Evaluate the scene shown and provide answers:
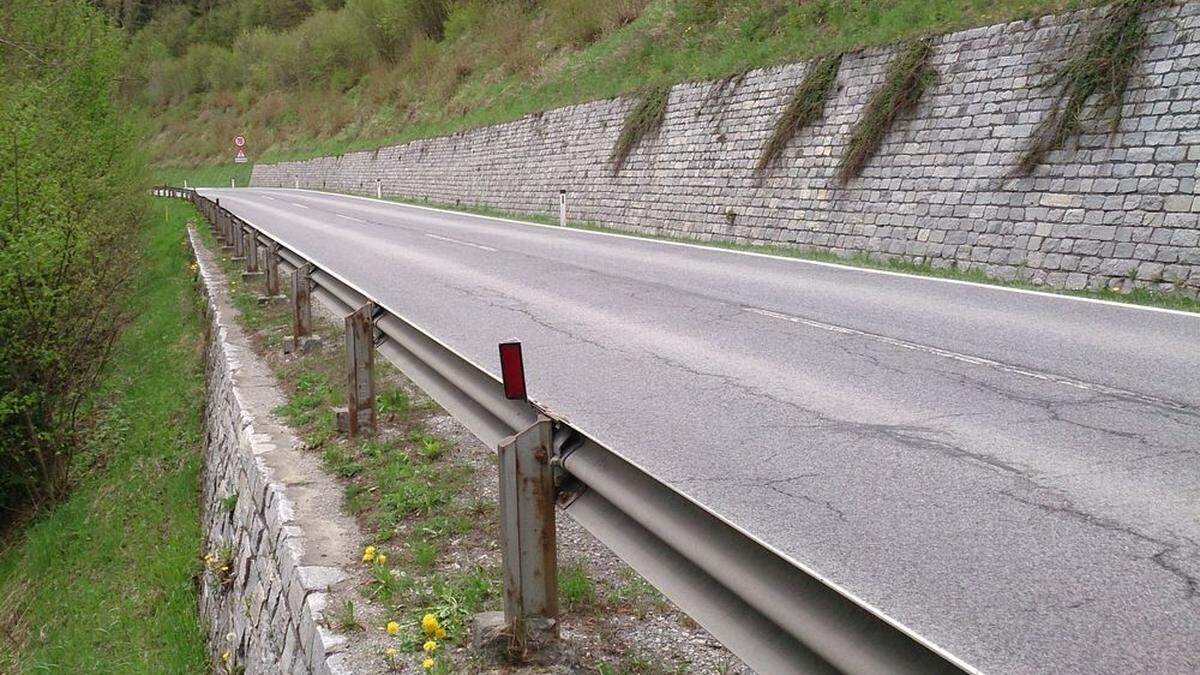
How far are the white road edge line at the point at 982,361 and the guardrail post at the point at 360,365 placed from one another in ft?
14.5

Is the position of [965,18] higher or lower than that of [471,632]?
higher

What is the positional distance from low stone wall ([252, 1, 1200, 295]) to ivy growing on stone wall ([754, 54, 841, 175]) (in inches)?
8.4

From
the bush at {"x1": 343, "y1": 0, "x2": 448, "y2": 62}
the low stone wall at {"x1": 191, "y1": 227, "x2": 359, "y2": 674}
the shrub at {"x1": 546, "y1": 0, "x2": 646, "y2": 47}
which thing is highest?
the bush at {"x1": 343, "y1": 0, "x2": 448, "y2": 62}

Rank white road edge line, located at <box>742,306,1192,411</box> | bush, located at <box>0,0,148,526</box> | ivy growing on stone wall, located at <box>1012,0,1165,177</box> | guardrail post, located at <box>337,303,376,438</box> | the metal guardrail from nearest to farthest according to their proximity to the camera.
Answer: the metal guardrail → guardrail post, located at <box>337,303,376,438</box> → white road edge line, located at <box>742,306,1192,411</box> → bush, located at <box>0,0,148,526</box> → ivy growing on stone wall, located at <box>1012,0,1165,177</box>

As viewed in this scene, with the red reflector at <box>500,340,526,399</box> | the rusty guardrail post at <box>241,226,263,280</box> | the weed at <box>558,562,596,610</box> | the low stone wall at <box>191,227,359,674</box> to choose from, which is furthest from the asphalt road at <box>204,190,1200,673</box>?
the rusty guardrail post at <box>241,226,263,280</box>

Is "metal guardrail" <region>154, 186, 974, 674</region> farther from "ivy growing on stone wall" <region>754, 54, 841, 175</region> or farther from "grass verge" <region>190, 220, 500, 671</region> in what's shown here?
"ivy growing on stone wall" <region>754, 54, 841, 175</region>

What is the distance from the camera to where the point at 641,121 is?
24250mm

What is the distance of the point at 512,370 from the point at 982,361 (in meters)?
4.99

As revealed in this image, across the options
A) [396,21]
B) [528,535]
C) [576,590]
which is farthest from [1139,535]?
[396,21]

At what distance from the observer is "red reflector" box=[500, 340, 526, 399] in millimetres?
3631

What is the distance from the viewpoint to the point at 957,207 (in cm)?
1420

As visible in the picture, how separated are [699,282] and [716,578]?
10416mm

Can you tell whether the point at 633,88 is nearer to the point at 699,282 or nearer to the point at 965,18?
the point at 965,18

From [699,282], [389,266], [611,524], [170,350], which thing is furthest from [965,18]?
[611,524]
